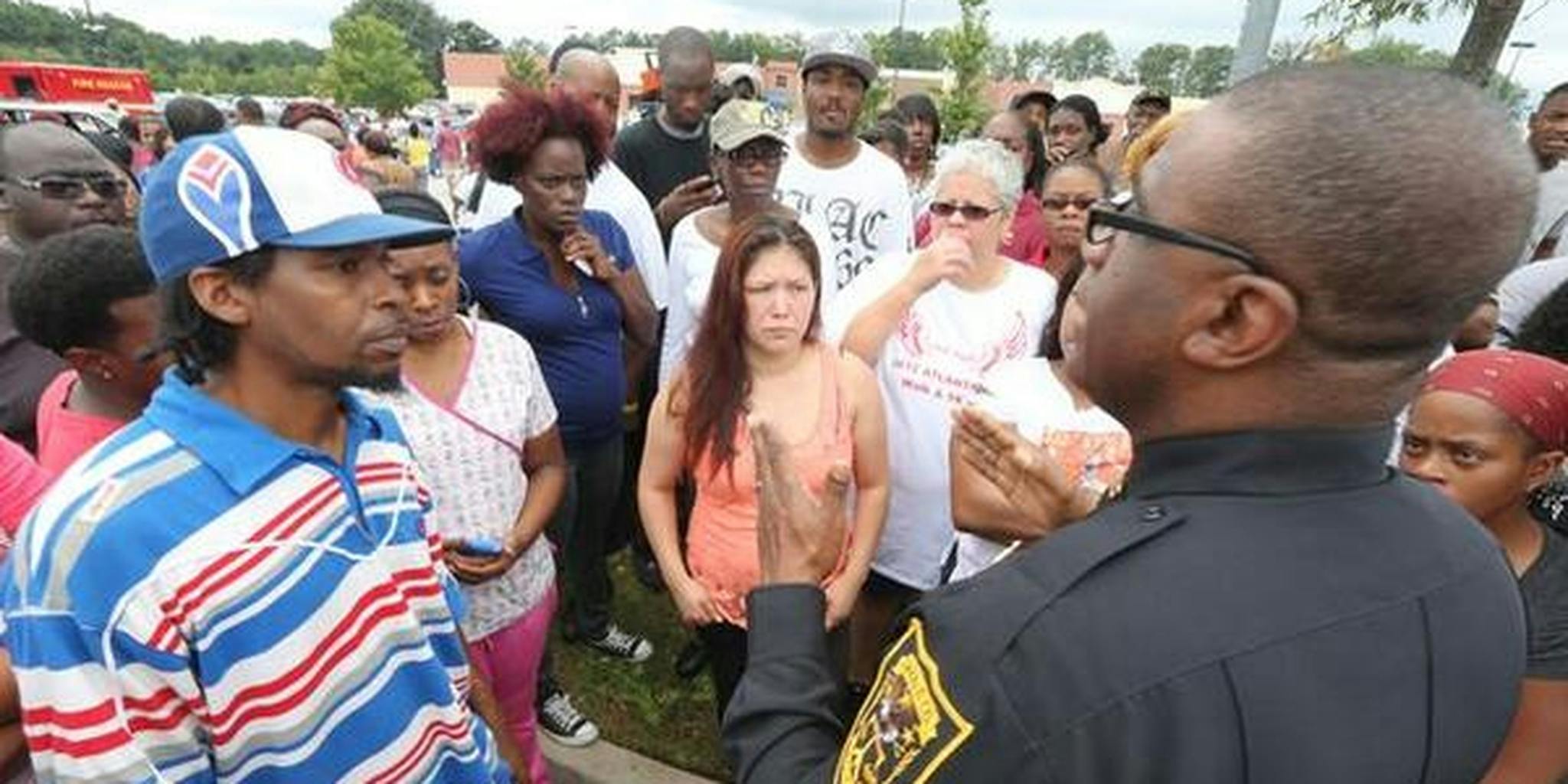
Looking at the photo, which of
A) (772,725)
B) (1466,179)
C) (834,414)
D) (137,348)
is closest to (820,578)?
(772,725)

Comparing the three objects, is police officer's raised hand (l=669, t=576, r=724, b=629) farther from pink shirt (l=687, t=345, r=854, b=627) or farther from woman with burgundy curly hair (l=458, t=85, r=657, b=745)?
woman with burgundy curly hair (l=458, t=85, r=657, b=745)

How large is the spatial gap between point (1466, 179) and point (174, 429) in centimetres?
170

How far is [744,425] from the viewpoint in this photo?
265 cm

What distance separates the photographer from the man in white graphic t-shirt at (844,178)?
4082 mm

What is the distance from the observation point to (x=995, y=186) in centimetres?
296

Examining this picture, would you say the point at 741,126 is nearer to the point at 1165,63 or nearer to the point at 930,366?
the point at 930,366

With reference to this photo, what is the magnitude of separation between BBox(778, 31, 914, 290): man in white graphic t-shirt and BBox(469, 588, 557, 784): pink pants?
202cm

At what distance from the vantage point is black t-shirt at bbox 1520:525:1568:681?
1663mm

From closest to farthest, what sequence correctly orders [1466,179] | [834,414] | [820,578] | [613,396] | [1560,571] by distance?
1. [1466,179]
2. [820,578]
3. [1560,571]
4. [834,414]
5. [613,396]

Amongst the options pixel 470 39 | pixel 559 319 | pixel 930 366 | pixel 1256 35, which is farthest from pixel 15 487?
pixel 470 39

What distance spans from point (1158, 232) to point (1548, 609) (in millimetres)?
1529

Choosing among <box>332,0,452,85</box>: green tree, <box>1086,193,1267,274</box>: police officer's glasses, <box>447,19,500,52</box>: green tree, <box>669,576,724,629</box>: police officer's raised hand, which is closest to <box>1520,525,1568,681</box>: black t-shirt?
<box>1086,193,1267,274</box>: police officer's glasses

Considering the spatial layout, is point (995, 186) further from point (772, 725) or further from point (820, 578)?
point (772, 725)

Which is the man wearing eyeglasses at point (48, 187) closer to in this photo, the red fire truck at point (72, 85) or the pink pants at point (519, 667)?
the pink pants at point (519, 667)
